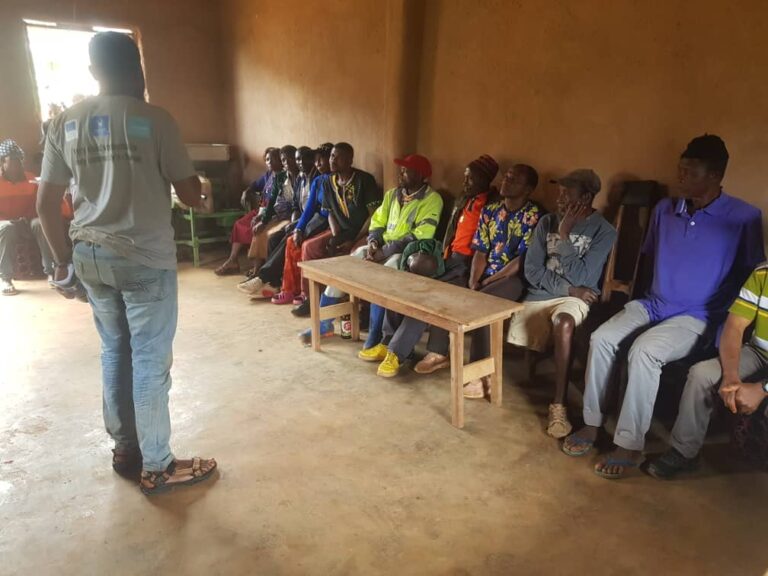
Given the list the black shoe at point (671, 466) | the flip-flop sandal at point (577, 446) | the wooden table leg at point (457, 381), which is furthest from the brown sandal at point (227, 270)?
the black shoe at point (671, 466)

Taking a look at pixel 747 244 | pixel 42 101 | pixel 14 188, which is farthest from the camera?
pixel 42 101

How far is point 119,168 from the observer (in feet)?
5.98

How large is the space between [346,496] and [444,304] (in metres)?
1.00

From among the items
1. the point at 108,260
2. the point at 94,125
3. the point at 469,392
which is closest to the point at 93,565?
the point at 108,260

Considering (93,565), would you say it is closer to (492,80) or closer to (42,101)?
(492,80)

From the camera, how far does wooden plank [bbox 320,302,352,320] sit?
11.9ft

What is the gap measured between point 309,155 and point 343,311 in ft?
6.28

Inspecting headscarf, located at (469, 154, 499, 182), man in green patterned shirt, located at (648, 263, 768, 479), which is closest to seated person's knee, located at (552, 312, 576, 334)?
man in green patterned shirt, located at (648, 263, 768, 479)

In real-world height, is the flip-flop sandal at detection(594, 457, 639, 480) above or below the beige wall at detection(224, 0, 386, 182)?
below

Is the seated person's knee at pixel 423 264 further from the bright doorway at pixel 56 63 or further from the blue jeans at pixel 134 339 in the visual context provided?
the bright doorway at pixel 56 63

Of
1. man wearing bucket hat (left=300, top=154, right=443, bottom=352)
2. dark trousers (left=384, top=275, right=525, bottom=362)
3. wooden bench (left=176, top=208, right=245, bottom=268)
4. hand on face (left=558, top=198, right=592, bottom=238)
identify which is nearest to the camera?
hand on face (left=558, top=198, right=592, bottom=238)

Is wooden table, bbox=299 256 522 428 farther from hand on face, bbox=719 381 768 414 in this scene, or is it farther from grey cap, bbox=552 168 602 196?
hand on face, bbox=719 381 768 414

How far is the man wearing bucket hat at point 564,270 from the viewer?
2.68m

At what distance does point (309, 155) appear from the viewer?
16.3 feet
